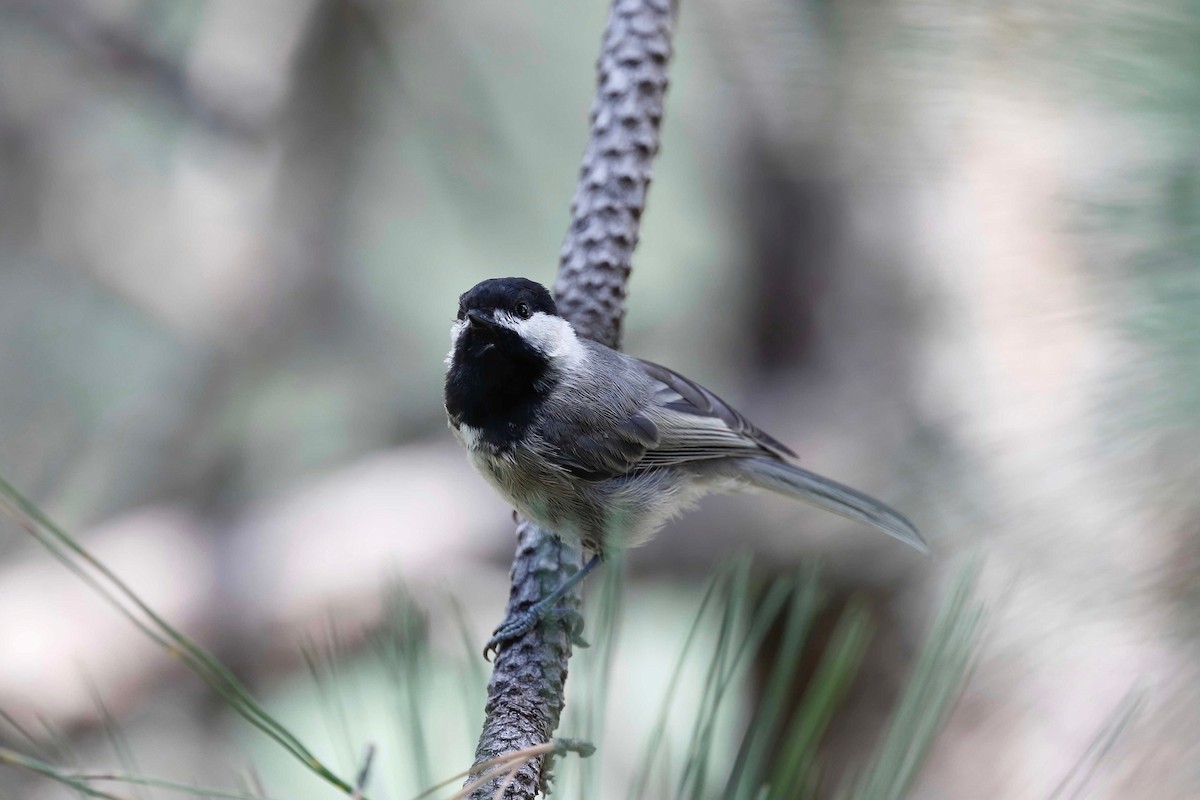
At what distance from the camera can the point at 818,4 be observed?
1316mm

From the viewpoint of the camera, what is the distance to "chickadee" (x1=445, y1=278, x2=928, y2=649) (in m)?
1.47

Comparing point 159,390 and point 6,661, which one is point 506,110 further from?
point 6,661

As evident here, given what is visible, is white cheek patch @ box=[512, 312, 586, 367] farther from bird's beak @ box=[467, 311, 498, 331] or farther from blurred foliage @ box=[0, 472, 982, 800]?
blurred foliage @ box=[0, 472, 982, 800]

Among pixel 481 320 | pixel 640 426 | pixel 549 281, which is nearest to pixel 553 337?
pixel 481 320

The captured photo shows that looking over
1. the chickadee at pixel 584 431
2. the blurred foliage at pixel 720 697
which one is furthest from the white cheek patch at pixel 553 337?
the blurred foliage at pixel 720 697

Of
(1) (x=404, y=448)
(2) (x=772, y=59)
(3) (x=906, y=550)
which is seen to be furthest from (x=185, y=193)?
→ (3) (x=906, y=550)

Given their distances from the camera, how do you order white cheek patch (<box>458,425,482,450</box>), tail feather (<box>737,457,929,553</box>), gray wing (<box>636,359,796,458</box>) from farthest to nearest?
gray wing (<box>636,359,796,458</box>)
white cheek patch (<box>458,425,482,450</box>)
tail feather (<box>737,457,929,553</box>)

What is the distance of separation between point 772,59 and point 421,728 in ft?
3.76

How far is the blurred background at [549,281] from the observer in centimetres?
101

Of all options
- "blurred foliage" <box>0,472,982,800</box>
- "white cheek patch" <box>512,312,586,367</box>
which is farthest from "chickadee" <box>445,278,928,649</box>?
"blurred foliage" <box>0,472,982,800</box>

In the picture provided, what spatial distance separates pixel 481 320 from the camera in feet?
4.73

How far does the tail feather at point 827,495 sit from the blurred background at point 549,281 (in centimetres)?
5

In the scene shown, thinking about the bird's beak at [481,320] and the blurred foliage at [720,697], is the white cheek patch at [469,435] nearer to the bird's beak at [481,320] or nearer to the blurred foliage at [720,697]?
the bird's beak at [481,320]

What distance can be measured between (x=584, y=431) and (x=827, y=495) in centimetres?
43
